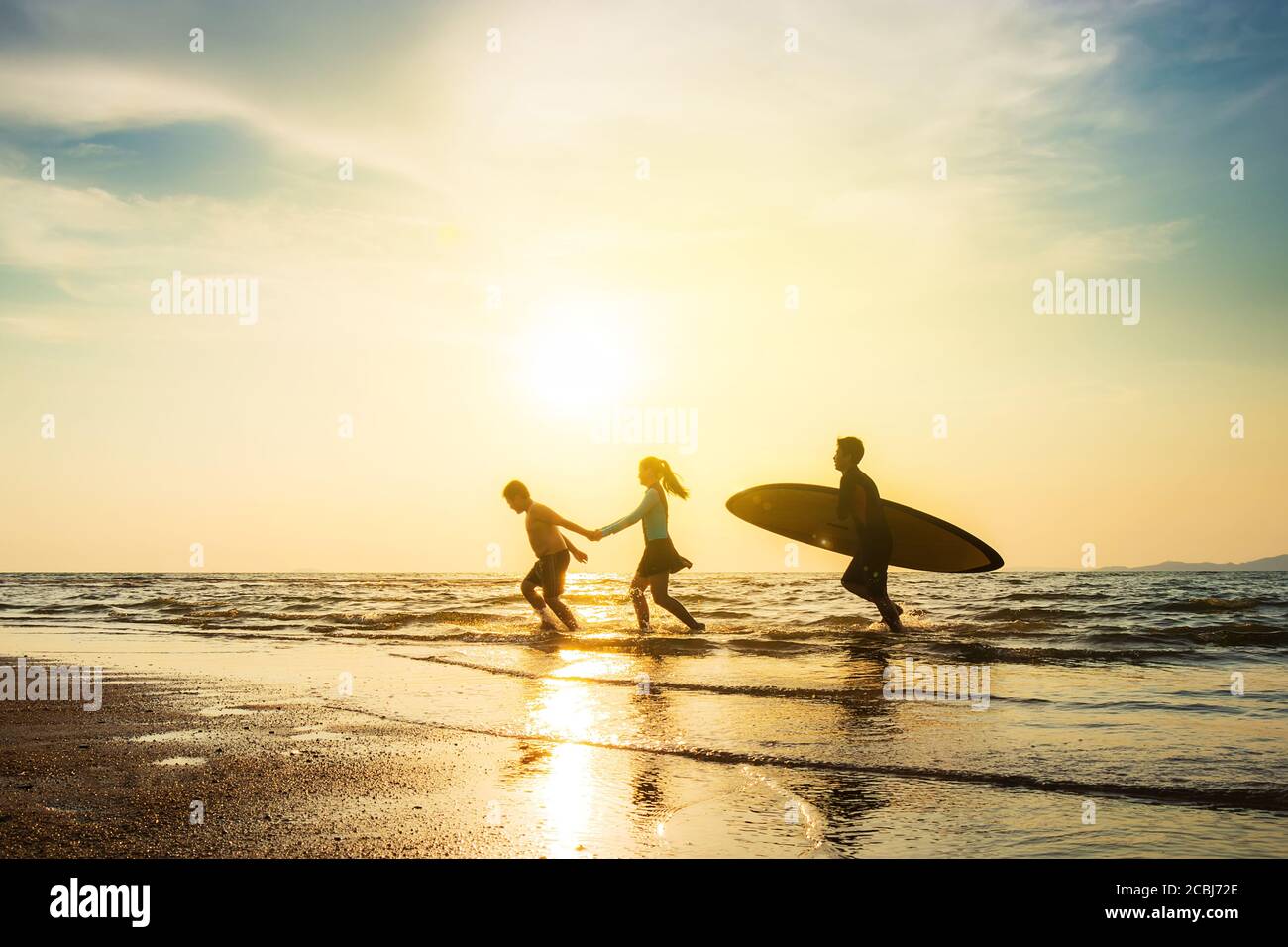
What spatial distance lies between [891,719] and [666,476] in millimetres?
6960

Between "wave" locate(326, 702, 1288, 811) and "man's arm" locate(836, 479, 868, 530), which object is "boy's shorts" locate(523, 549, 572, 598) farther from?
"wave" locate(326, 702, 1288, 811)

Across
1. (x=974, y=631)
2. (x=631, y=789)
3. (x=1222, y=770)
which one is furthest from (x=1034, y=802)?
(x=974, y=631)

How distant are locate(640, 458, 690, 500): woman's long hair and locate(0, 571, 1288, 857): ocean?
1.97 metres

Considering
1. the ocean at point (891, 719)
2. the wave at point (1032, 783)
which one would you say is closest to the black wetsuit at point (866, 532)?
the ocean at point (891, 719)

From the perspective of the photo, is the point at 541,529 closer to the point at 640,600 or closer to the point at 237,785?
the point at 640,600

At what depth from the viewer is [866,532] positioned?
11805 millimetres

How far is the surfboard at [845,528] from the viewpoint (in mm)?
13383

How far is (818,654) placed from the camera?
1044cm

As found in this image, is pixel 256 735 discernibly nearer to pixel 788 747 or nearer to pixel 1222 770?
pixel 788 747

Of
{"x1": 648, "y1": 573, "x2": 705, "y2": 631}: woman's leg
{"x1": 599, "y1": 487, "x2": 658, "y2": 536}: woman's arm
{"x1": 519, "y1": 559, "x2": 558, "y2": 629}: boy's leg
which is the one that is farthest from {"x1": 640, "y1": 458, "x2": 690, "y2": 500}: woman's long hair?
{"x1": 519, "y1": 559, "x2": 558, "y2": 629}: boy's leg

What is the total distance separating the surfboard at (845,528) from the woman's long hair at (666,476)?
7.36 ft

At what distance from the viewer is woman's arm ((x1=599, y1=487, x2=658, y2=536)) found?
40.2 feet

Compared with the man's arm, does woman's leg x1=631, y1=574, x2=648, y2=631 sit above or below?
below
